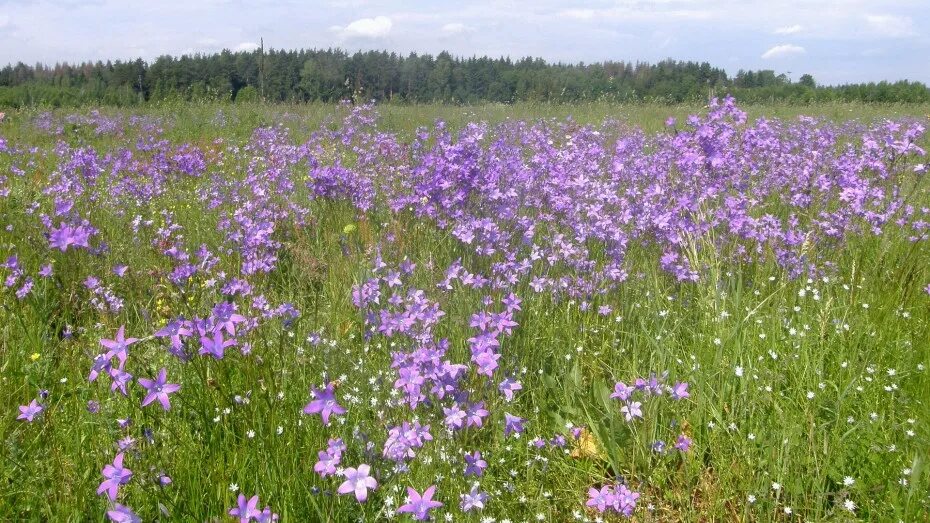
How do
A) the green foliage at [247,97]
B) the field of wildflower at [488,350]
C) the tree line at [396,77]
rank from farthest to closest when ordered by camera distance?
the tree line at [396,77] → the green foliage at [247,97] → the field of wildflower at [488,350]

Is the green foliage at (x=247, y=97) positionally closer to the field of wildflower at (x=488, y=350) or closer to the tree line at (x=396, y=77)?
the tree line at (x=396, y=77)

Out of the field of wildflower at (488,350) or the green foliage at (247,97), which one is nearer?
the field of wildflower at (488,350)

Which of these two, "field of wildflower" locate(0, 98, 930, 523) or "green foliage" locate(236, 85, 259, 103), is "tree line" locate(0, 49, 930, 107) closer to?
"green foliage" locate(236, 85, 259, 103)

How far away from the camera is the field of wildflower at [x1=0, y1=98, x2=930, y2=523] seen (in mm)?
1826

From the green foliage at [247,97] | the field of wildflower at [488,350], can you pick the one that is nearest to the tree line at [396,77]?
the green foliage at [247,97]

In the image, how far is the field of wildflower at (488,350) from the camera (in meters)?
1.83

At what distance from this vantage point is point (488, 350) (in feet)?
6.59

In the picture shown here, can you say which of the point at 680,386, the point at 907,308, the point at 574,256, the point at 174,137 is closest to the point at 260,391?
the point at 680,386

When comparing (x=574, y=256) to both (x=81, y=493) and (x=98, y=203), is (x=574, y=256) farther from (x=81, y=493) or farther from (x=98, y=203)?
(x=98, y=203)

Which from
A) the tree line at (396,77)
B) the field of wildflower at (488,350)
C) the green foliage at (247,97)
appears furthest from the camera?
the tree line at (396,77)

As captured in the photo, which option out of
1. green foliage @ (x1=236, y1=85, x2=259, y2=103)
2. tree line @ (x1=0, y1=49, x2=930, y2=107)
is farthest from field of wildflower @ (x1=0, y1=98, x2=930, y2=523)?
tree line @ (x1=0, y1=49, x2=930, y2=107)

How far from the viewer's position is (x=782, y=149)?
5969 millimetres

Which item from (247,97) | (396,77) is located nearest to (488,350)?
(247,97)

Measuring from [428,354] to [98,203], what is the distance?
168 inches
